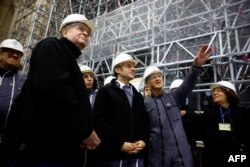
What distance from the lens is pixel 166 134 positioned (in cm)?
219

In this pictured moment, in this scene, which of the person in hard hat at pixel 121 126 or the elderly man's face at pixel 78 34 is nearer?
the elderly man's face at pixel 78 34

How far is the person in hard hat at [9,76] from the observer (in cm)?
219

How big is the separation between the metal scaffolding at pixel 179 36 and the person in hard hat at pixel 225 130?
1138 mm

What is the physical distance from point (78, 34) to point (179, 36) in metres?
4.17

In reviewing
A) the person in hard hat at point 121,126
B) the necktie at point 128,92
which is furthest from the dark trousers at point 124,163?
the necktie at point 128,92

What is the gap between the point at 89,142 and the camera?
138cm

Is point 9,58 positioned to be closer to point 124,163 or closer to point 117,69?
point 117,69

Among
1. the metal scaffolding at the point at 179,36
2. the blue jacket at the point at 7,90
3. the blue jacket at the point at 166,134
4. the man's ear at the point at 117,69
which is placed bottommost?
the blue jacket at the point at 166,134

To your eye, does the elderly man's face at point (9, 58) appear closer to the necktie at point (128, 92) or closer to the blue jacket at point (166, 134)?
the necktie at point (128, 92)

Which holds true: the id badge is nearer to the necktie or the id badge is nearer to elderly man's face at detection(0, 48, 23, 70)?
the necktie

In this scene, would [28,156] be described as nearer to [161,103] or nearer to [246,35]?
[161,103]

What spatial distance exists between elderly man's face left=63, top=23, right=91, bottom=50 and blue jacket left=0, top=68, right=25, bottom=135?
3.33ft

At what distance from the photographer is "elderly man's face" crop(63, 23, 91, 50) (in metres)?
1.61

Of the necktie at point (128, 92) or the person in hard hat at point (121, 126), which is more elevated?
the necktie at point (128, 92)
